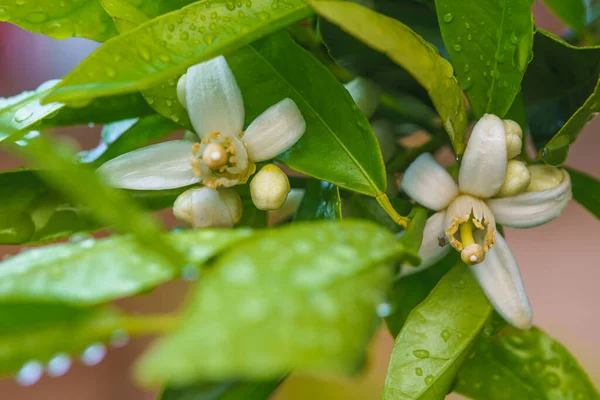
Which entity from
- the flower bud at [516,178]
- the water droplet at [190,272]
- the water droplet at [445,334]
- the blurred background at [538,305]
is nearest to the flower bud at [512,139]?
the flower bud at [516,178]

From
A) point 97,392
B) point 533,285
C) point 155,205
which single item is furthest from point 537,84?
point 97,392

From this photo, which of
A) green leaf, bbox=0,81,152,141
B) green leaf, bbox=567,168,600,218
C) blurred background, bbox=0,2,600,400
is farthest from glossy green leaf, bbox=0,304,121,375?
blurred background, bbox=0,2,600,400

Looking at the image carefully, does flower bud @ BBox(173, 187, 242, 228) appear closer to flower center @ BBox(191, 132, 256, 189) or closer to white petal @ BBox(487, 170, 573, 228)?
flower center @ BBox(191, 132, 256, 189)

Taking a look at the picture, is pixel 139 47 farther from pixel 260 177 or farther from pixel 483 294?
pixel 483 294

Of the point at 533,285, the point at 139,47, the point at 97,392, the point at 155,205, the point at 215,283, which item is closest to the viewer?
the point at 215,283

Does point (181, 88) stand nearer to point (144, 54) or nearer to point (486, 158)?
point (144, 54)
